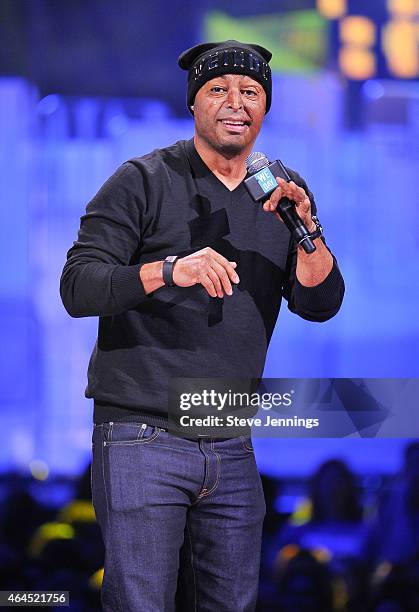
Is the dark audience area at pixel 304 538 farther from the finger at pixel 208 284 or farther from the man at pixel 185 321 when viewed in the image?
the finger at pixel 208 284

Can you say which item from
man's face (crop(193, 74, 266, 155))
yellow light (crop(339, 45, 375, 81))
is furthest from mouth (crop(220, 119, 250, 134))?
yellow light (crop(339, 45, 375, 81))

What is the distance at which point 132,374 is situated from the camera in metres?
1.91

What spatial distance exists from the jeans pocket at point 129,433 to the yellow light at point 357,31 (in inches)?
62.0

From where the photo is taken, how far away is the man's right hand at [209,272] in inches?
66.2

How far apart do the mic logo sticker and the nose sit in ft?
0.87

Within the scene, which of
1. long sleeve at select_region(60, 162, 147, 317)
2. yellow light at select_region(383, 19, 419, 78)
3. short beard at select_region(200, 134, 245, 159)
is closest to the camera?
long sleeve at select_region(60, 162, 147, 317)

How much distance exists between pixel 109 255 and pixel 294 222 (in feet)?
1.24

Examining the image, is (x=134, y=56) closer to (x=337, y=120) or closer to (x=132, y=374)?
(x=337, y=120)

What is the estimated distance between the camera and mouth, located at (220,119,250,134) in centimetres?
198

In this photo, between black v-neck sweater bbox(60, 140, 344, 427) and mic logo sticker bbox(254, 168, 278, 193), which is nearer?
mic logo sticker bbox(254, 168, 278, 193)

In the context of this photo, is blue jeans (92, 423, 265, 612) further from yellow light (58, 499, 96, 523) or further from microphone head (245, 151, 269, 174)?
yellow light (58, 499, 96, 523)

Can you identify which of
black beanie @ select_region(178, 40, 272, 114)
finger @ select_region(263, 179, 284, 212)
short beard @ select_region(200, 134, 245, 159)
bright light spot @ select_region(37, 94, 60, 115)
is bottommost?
finger @ select_region(263, 179, 284, 212)

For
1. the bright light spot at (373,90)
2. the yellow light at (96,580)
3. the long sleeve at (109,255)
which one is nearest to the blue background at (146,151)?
the bright light spot at (373,90)

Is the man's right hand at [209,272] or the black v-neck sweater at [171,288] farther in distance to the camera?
the black v-neck sweater at [171,288]
